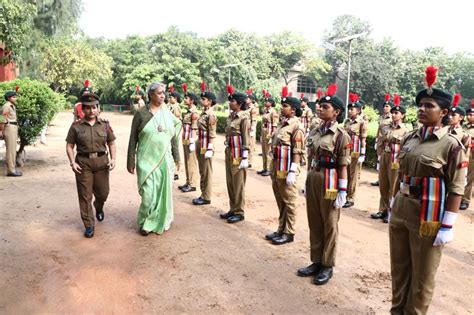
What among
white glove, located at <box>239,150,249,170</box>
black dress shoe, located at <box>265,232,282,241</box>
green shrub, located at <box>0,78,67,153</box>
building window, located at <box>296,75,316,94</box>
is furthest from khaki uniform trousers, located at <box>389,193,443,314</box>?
building window, located at <box>296,75,316,94</box>

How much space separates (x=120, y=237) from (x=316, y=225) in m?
2.58

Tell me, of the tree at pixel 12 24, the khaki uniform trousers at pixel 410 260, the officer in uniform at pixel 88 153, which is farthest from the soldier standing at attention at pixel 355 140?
the tree at pixel 12 24

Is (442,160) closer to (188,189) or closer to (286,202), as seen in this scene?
(286,202)

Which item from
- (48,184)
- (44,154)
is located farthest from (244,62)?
(48,184)

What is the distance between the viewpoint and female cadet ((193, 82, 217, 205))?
6.90 meters

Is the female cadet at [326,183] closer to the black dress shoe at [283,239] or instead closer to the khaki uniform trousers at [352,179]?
the black dress shoe at [283,239]

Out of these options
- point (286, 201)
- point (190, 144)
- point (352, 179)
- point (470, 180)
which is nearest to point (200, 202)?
point (190, 144)

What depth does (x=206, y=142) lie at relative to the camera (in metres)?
6.96

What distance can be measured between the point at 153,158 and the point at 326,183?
2388 mm

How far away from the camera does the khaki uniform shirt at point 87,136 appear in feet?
16.4

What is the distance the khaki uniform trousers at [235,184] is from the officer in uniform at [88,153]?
1.75 meters

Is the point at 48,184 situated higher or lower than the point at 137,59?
lower

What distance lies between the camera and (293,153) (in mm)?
4922

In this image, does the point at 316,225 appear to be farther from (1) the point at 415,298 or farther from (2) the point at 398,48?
(2) the point at 398,48
